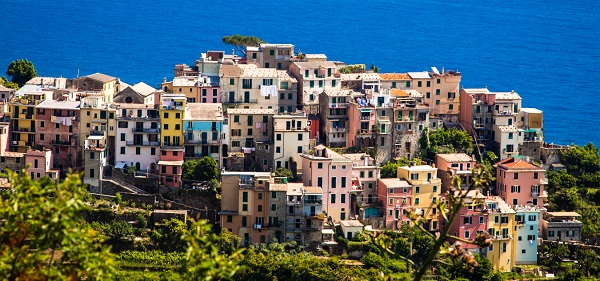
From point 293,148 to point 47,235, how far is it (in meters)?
31.1

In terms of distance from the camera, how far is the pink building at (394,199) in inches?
2062

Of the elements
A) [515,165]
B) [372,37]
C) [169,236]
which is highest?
[372,37]

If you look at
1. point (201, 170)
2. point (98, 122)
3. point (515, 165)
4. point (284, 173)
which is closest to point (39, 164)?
point (98, 122)

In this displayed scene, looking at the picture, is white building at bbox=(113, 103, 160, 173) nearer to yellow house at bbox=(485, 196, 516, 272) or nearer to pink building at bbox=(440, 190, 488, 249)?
pink building at bbox=(440, 190, 488, 249)

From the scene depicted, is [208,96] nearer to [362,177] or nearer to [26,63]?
[362,177]

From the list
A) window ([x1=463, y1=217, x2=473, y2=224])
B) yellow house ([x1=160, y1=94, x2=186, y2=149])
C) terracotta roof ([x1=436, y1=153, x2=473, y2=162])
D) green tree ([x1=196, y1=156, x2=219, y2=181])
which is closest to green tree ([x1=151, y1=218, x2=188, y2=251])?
green tree ([x1=196, y1=156, x2=219, y2=181])

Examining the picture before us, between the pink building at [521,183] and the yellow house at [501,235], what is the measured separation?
1.50 m

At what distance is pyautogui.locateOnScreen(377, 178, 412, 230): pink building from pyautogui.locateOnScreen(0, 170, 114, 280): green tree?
30.0m

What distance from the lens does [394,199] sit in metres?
52.5

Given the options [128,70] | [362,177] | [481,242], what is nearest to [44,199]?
[481,242]

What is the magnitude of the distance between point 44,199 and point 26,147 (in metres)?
32.1

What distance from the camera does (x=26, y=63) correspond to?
64125 millimetres

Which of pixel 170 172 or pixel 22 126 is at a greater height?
pixel 22 126

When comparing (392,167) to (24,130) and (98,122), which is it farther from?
(24,130)
